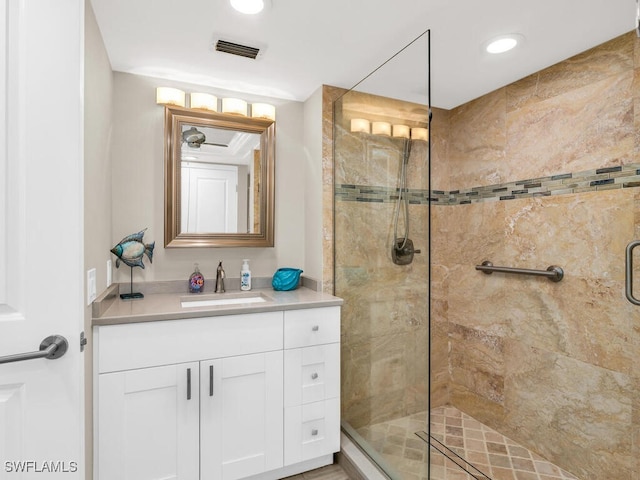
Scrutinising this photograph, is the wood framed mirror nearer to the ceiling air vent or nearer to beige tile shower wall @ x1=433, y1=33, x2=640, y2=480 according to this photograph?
the ceiling air vent

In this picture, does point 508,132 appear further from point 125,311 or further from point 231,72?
point 125,311

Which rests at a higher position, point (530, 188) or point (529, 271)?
point (530, 188)

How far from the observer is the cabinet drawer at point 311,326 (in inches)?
73.5

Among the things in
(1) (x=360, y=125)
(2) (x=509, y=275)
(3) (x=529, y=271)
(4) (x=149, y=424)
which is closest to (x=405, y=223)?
(1) (x=360, y=125)

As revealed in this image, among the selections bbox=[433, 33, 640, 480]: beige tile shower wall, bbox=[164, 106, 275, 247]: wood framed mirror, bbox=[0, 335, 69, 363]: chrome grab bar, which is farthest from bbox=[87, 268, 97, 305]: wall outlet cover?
bbox=[433, 33, 640, 480]: beige tile shower wall

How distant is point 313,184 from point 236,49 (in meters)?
0.90

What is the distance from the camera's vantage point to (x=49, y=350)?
3.63ft

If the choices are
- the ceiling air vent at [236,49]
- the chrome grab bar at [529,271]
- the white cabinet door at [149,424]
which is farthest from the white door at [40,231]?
the chrome grab bar at [529,271]

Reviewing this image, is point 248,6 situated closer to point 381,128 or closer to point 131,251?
point 381,128

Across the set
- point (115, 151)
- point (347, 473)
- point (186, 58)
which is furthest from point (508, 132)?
point (115, 151)

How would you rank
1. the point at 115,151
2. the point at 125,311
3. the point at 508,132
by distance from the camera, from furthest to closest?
the point at 508,132 < the point at 115,151 < the point at 125,311

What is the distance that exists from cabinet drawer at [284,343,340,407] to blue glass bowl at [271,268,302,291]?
501 mm

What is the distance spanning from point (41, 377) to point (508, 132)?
105 inches

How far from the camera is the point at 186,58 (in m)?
1.96
